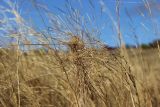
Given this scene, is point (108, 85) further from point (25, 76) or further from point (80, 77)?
point (25, 76)

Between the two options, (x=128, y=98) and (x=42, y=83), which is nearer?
(x=128, y=98)

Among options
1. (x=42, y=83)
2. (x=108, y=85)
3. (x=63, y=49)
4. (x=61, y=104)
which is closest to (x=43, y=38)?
(x=63, y=49)

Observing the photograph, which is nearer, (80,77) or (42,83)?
(80,77)

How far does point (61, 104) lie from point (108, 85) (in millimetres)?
588

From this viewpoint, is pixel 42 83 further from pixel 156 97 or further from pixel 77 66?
pixel 77 66

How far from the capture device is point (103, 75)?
2512 mm

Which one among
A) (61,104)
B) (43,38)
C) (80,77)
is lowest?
(61,104)

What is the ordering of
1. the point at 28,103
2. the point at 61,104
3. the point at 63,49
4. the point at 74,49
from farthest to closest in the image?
the point at 61,104, the point at 28,103, the point at 63,49, the point at 74,49

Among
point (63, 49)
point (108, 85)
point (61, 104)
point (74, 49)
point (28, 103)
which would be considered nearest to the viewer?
point (74, 49)

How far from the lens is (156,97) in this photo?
307 cm

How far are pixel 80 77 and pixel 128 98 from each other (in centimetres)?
34

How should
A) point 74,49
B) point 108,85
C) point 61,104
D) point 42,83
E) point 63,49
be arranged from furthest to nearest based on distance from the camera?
point 42,83 → point 61,104 → point 108,85 → point 63,49 → point 74,49

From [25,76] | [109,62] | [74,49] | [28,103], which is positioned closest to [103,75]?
[109,62]

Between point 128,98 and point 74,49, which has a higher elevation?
point 74,49
